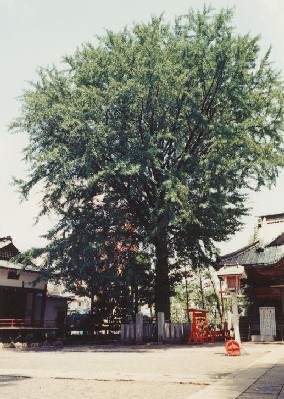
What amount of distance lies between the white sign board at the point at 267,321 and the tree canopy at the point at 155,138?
4.87 m

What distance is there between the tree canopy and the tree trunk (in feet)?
0.21

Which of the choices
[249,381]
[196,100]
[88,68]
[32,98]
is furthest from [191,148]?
[249,381]

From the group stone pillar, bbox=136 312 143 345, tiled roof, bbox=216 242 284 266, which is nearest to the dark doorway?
stone pillar, bbox=136 312 143 345

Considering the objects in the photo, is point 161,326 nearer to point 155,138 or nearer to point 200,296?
point 155,138

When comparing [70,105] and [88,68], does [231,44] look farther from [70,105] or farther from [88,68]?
[70,105]

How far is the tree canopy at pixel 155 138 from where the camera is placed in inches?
797

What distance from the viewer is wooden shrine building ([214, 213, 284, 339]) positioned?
20.3 m

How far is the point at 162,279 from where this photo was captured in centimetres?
2262

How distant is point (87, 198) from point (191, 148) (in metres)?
7.79

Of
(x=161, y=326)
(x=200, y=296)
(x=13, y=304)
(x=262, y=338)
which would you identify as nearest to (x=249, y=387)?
(x=161, y=326)

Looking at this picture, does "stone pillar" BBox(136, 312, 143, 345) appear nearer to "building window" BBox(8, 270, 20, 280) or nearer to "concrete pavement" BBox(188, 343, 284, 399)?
"building window" BBox(8, 270, 20, 280)

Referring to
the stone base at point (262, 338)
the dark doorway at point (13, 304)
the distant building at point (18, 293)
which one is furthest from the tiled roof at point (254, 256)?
the dark doorway at point (13, 304)

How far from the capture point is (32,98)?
2228cm

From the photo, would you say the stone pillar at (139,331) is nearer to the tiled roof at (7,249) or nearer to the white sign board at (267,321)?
the white sign board at (267,321)
